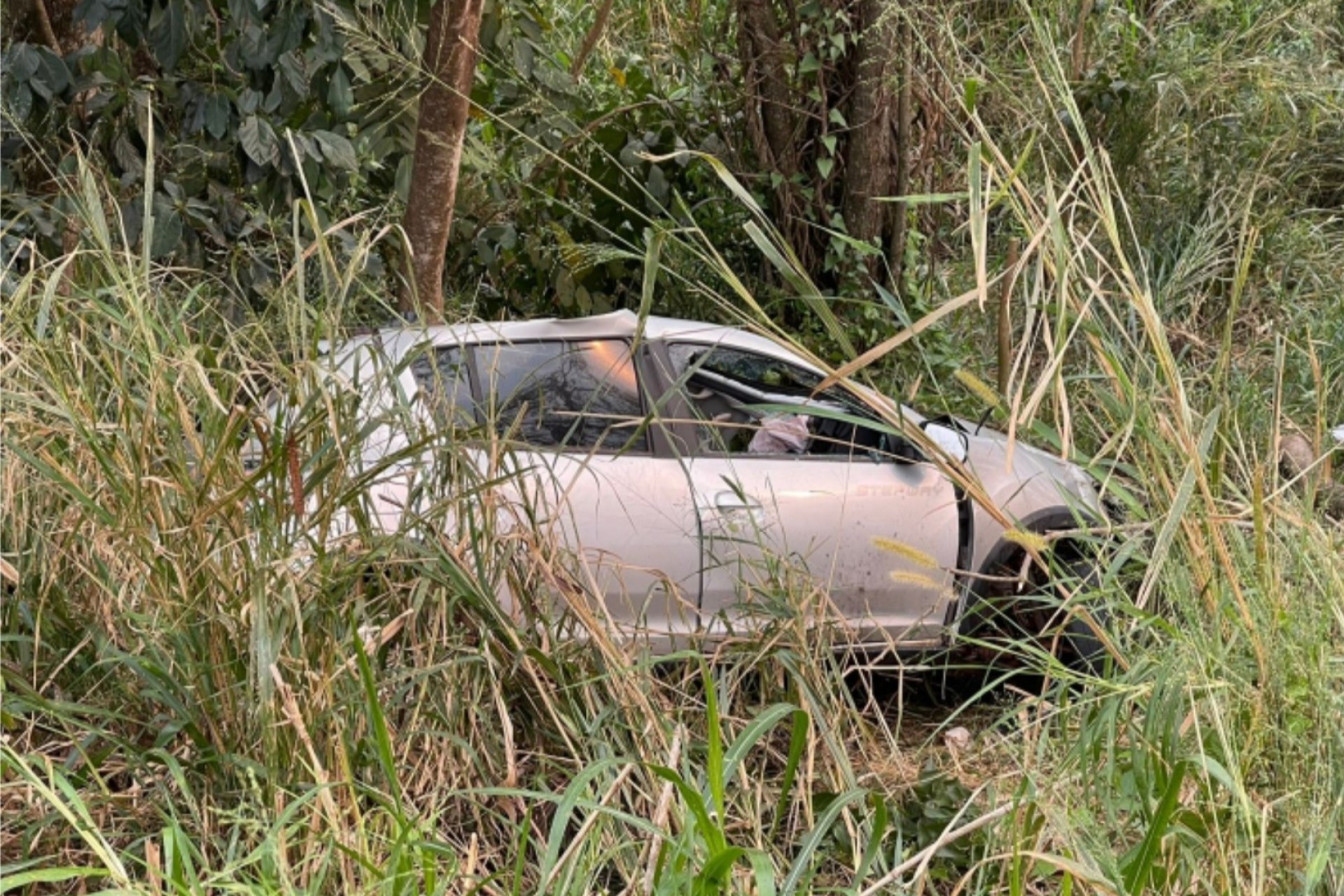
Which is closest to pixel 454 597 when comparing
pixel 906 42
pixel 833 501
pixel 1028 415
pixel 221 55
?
pixel 1028 415

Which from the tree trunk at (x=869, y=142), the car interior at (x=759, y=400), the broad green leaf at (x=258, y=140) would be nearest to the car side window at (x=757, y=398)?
the car interior at (x=759, y=400)

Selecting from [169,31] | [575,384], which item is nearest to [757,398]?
[575,384]

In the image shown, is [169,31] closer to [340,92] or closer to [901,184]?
[340,92]

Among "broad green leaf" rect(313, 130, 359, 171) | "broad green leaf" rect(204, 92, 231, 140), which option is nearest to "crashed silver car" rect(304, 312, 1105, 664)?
"broad green leaf" rect(313, 130, 359, 171)

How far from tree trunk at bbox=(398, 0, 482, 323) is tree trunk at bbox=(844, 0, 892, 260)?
2.53 meters

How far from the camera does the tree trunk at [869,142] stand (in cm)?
814

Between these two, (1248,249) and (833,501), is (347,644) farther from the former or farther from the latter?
(833,501)

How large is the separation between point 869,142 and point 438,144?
3.01m

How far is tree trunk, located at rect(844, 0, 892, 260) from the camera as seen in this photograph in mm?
8141

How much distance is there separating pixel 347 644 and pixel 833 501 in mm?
2641

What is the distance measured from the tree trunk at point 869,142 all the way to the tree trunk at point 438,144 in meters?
2.53

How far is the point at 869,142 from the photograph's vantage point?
840 cm

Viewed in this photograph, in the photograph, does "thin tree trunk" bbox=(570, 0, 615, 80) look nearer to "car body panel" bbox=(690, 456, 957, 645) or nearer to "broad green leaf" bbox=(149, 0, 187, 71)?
"broad green leaf" bbox=(149, 0, 187, 71)

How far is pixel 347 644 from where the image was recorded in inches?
118
